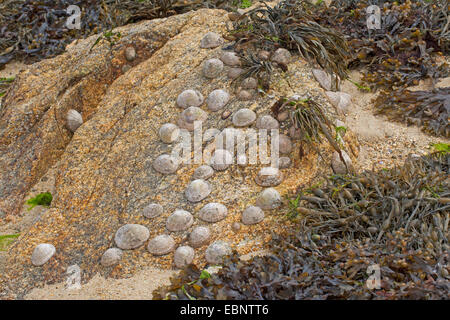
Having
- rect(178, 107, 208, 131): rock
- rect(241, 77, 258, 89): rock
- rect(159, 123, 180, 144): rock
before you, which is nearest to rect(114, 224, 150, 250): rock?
rect(159, 123, 180, 144): rock

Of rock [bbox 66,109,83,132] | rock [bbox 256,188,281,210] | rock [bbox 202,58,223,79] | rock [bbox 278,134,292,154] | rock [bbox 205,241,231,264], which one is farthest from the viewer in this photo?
rock [bbox 66,109,83,132]

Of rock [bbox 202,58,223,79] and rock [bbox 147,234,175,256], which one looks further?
rock [bbox 202,58,223,79]

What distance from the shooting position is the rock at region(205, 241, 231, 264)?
10.3 ft

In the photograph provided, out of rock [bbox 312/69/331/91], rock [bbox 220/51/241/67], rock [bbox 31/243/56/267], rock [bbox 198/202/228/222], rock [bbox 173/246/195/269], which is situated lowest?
rock [bbox 31/243/56/267]

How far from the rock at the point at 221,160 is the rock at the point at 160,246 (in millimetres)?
704

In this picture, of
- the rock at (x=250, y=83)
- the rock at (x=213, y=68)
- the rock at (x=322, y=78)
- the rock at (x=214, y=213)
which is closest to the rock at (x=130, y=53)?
the rock at (x=213, y=68)

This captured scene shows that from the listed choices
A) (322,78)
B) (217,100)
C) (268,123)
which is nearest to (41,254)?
(217,100)

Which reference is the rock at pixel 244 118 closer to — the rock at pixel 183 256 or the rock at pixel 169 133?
the rock at pixel 169 133

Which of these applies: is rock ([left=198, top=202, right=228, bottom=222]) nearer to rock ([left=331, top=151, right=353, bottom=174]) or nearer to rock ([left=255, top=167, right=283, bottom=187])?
rock ([left=255, top=167, right=283, bottom=187])

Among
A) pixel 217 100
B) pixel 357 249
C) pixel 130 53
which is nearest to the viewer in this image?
pixel 357 249

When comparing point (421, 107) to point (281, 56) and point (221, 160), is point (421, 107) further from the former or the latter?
point (221, 160)

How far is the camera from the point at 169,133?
3910mm

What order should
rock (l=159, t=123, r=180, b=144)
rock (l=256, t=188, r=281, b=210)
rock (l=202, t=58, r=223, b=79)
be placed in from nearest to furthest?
1. rock (l=256, t=188, r=281, b=210)
2. rock (l=159, t=123, r=180, b=144)
3. rock (l=202, t=58, r=223, b=79)

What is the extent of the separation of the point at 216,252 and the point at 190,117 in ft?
4.33
